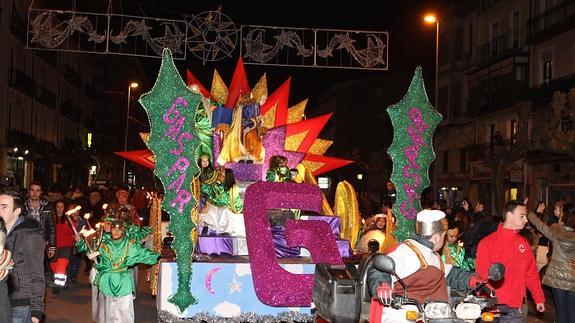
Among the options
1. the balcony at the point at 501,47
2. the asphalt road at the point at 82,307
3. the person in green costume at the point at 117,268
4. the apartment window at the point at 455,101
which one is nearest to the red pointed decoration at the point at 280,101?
the asphalt road at the point at 82,307

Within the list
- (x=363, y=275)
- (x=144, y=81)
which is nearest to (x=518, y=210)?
(x=363, y=275)

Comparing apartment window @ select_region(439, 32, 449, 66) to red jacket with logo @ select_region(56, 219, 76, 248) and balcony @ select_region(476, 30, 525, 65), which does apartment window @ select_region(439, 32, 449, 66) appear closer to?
balcony @ select_region(476, 30, 525, 65)

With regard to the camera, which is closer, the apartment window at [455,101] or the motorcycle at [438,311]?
the motorcycle at [438,311]

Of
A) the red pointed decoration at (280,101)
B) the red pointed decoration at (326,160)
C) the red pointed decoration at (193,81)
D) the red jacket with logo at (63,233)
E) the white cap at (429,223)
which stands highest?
the red pointed decoration at (193,81)

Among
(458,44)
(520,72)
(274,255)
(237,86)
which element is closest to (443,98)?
(458,44)

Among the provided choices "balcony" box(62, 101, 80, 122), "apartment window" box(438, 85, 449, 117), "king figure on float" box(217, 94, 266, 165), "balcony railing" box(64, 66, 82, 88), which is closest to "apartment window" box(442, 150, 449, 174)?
"apartment window" box(438, 85, 449, 117)

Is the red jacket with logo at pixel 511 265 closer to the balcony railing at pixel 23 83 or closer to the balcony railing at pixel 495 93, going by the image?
the balcony railing at pixel 495 93

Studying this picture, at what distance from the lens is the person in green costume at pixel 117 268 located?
9641 millimetres

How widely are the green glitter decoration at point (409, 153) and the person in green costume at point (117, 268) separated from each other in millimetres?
3419

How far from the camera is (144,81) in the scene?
102 m

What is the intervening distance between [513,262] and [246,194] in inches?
140

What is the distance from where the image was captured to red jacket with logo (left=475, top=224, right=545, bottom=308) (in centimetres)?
783

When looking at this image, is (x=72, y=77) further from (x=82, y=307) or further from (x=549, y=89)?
(x=82, y=307)

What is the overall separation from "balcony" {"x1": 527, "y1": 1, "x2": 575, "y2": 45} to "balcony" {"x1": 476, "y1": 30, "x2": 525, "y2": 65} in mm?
1901
